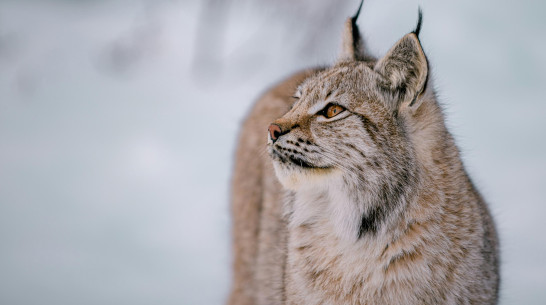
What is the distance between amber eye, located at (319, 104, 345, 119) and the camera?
2.93 metres

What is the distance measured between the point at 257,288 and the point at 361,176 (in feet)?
6.50

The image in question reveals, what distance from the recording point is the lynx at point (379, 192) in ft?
9.24

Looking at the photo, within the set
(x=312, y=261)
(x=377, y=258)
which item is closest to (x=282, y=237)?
(x=312, y=261)

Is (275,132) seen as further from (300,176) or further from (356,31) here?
(356,31)

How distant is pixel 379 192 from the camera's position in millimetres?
2840

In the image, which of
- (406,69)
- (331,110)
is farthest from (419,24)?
(331,110)

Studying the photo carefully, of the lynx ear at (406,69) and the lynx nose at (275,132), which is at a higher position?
the lynx ear at (406,69)

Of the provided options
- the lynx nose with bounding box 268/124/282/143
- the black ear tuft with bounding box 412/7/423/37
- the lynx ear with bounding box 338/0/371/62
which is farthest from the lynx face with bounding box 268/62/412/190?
the lynx ear with bounding box 338/0/371/62

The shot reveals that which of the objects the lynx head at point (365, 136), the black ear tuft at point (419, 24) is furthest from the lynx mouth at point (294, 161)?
the black ear tuft at point (419, 24)

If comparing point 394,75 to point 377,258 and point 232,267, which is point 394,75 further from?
point 232,267

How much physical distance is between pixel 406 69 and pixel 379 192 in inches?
24.5

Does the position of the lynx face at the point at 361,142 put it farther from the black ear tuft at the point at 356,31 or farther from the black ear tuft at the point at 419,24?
the black ear tuft at the point at 356,31

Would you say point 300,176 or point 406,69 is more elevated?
point 406,69

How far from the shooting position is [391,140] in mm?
Answer: 2814
